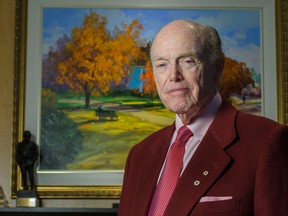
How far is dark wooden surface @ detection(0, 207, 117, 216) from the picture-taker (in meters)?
3.71

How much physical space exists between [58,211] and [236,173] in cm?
279

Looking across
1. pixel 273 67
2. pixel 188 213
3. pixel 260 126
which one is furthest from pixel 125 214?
pixel 273 67

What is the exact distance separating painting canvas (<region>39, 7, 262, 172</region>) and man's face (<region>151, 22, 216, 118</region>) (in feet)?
9.07

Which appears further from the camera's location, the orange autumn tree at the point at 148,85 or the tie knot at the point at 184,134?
the orange autumn tree at the point at 148,85

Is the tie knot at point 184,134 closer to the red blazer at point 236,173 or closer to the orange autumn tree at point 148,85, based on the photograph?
the red blazer at point 236,173

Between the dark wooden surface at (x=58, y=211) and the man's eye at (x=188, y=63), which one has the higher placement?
the man's eye at (x=188, y=63)

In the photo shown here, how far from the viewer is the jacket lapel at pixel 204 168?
3.69 feet

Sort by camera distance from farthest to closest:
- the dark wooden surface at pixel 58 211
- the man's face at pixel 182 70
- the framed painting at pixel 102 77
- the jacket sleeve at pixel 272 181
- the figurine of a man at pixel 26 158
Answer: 1. the framed painting at pixel 102 77
2. the figurine of a man at pixel 26 158
3. the dark wooden surface at pixel 58 211
4. the man's face at pixel 182 70
5. the jacket sleeve at pixel 272 181

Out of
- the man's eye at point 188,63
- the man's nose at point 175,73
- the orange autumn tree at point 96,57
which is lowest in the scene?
the man's nose at point 175,73

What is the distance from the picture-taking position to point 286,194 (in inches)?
42.4

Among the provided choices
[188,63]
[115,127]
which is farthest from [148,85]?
[188,63]

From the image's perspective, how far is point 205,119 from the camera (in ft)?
4.14

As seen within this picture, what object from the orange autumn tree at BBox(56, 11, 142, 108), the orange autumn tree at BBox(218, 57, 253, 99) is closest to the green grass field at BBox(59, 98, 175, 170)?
the orange autumn tree at BBox(56, 11, 142, 108)

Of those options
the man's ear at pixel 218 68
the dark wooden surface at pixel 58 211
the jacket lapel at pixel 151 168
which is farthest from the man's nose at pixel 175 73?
the dark wooden surface at pixel 58 211
